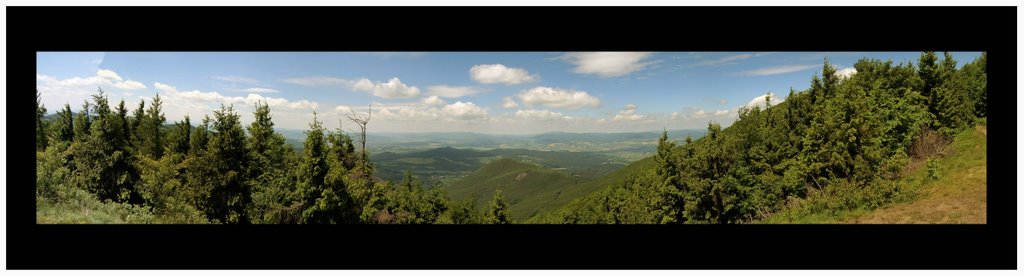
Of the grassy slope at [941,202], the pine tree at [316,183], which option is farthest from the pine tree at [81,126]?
the grassy slope at [941,202]

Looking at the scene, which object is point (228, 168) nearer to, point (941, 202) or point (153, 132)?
point (153, 132)

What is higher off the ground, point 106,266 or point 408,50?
point 408,50

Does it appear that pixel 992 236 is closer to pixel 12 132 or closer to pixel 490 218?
pixel 12 132

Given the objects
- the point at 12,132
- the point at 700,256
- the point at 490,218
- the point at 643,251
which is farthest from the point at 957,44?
the point at 490,218

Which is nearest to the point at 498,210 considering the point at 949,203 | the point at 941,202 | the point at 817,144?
the point at 817,144

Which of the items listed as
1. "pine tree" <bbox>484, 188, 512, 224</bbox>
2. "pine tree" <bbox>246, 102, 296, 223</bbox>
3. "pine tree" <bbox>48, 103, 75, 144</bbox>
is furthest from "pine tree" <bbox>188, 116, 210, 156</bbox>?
"pine tree" <bbox>484, 188, 512, 224</bbox>

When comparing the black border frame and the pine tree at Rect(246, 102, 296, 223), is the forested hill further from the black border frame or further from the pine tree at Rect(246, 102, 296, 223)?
the pine tree at Rect(246, 102, 296, 223)
